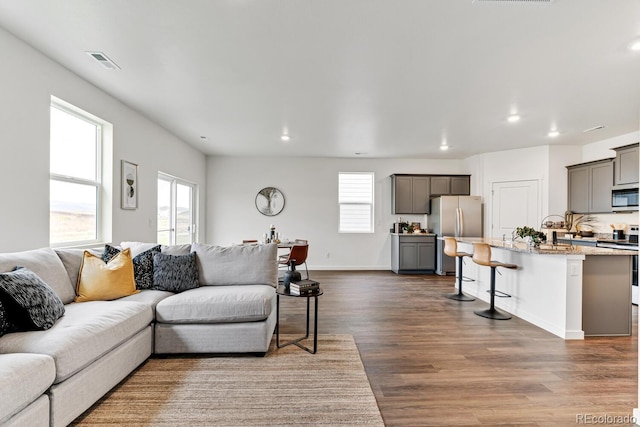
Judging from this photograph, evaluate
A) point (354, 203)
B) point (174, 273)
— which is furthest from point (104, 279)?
point (354, 203)

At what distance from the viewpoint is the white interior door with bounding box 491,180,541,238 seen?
6137 millimetres

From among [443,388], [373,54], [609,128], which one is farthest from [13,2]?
[609,128]

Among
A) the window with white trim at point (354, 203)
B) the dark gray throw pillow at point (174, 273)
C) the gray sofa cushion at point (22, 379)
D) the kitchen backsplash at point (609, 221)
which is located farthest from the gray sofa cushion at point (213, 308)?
the kitchen backsplash at point (609, 221)

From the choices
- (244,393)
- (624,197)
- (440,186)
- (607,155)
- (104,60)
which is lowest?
(244,393)

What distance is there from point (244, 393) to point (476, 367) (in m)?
1.84

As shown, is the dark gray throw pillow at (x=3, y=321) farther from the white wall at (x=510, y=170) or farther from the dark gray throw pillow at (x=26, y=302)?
the white wall at (x=510, y=170)

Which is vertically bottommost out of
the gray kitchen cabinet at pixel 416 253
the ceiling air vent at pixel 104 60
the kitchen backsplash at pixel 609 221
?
the gray kitchen cabinet at pixel 416 253

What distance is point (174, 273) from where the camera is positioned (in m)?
3.00

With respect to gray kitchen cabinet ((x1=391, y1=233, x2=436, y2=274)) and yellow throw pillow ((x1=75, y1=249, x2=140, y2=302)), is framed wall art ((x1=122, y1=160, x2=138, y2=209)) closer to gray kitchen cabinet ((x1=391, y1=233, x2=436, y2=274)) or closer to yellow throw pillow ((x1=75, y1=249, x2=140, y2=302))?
yellow throw pillow ((x1=75, y1=249, x2=140, y2=302))

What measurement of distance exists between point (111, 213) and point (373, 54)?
11.5ft

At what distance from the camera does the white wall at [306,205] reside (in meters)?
7.23

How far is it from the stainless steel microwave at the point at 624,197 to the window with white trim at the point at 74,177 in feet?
24.5

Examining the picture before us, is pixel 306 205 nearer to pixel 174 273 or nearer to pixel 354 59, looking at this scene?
pixel 174 273

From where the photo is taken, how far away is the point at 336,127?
489cm
